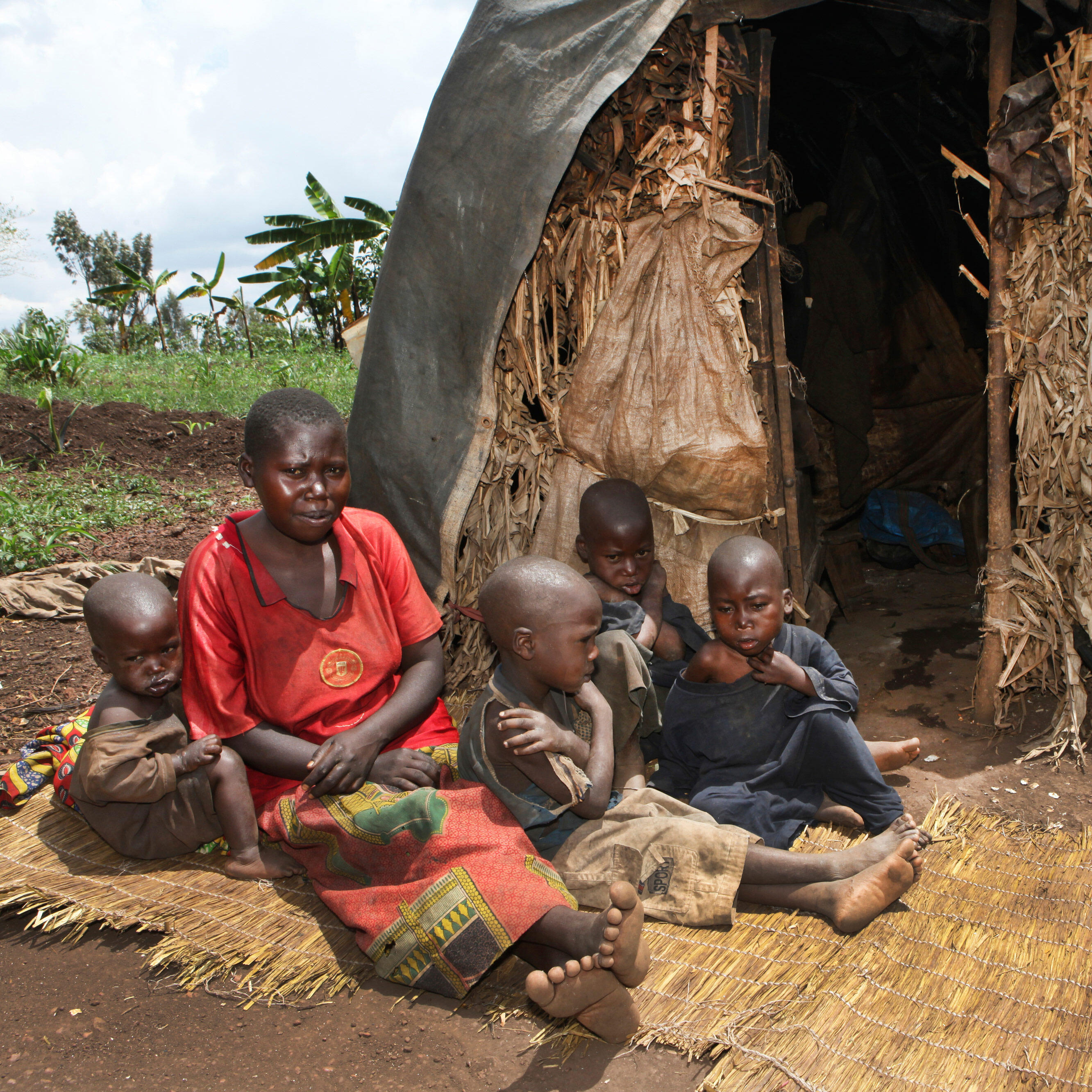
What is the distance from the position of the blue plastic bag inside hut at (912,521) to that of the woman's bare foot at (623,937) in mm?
4142

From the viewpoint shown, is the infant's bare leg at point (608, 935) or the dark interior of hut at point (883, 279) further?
the dark interior of hut at point (883, 279)

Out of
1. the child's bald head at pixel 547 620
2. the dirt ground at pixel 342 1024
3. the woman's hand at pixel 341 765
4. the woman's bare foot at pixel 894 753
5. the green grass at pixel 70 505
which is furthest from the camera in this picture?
the green grass at pixel 70 505

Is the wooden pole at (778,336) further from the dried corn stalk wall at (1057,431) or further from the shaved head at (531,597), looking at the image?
the shaved head at (531,597)

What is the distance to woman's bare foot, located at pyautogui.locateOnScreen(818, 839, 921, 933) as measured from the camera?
2100 millimetres

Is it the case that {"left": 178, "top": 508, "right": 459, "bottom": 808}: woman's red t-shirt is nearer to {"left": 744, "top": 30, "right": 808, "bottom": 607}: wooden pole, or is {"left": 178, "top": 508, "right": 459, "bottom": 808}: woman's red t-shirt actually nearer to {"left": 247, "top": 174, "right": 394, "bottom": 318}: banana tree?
{"left": 744, "top": 30, "right": 808, "bottom": 607}: wooden pole

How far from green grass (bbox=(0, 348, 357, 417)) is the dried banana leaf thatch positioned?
5934 mm

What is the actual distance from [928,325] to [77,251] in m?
33.4

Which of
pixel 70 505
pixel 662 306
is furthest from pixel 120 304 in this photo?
pixel 662 306

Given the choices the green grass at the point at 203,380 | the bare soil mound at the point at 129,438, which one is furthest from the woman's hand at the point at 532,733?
the green grass at the point at 203,380

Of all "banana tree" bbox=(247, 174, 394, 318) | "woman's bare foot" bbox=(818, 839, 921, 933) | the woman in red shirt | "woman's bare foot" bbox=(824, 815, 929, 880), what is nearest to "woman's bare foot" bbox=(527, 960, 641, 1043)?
the woman in red shirt

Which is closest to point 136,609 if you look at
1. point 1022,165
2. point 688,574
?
point 688,574

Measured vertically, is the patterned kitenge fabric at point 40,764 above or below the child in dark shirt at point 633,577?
below

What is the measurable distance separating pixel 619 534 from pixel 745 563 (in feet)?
1.86

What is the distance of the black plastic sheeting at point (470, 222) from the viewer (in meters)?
2.96
